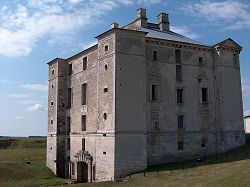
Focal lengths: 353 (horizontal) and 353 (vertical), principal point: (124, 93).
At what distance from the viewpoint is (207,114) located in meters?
43.4

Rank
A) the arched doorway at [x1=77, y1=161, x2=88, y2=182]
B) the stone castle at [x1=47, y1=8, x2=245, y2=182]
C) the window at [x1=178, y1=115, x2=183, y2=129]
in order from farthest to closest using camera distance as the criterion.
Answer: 1. the arched doorway at [x1=77, y1=161, x2=88, y2=182]
2. the window at [x1=178, y1=115, x2=183, y2=129]
3. the stone castle at [x1=47, y1=8, x2=245, y2=182]

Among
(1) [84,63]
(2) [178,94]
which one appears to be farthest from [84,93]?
(2) [178,94]

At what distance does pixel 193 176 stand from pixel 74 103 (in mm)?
22357

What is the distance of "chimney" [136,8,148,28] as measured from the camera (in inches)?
1886

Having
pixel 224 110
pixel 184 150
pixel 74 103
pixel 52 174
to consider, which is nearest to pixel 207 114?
pixel 224 110

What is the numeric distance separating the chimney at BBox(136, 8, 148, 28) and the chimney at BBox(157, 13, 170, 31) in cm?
253

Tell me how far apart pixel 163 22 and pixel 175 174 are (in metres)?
24.7

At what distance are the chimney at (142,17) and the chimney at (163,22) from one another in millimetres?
2532

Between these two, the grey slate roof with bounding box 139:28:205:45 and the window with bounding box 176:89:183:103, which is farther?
the grey slate roof with bounding box 139:28:205:45

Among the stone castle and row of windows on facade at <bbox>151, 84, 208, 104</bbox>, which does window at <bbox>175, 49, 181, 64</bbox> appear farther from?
row of windows on facade at <bbox>151, 84, 208, 104</bbox>

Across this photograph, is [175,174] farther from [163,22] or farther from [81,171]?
[163,22]

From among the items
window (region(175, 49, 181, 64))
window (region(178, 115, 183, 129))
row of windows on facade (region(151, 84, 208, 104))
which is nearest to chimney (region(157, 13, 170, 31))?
window (region(175, 49, 181, 64))

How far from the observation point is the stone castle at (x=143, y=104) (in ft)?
122

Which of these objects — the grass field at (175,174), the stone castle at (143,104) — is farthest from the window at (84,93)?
the grass field at (175,174)
